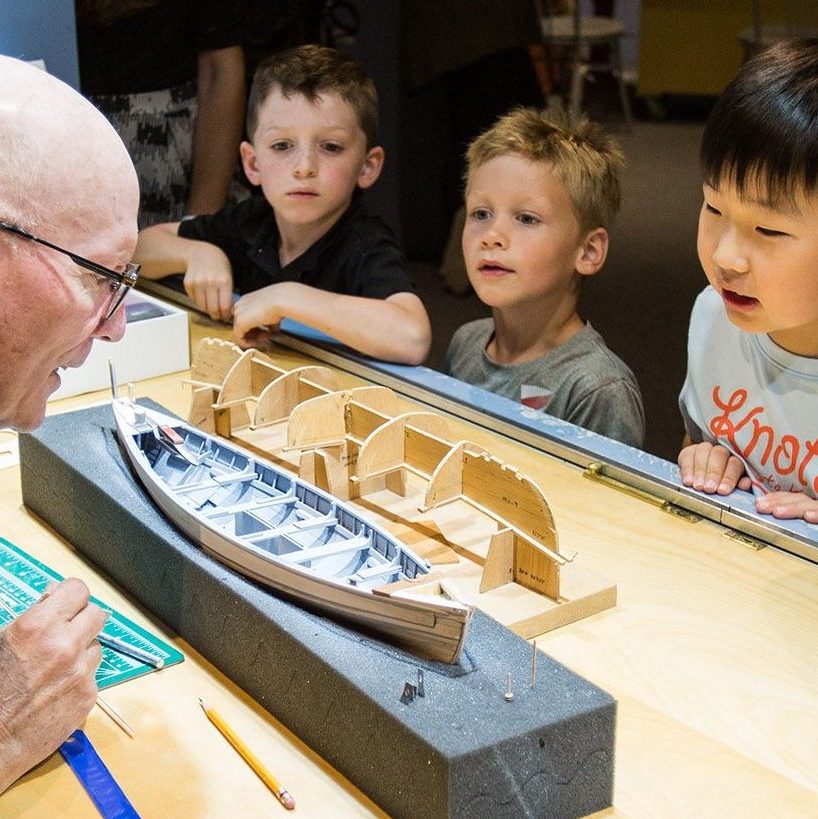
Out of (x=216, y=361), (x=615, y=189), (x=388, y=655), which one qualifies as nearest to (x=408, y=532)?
(x=388, y=655)

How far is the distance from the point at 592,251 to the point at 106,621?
147 centimetres

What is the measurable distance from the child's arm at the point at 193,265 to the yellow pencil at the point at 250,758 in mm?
1559

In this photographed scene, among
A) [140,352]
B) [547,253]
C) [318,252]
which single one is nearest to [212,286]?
[318,252]

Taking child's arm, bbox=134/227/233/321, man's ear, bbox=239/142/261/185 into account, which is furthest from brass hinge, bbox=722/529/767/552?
man's ear, bbox=239/142/261/185

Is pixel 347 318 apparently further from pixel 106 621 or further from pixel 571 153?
pixel 106 621

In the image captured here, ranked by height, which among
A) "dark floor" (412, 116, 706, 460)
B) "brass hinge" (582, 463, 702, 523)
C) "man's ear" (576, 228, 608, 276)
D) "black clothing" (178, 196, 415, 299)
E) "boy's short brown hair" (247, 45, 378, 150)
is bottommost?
"dark floor" (412, 116, 706, 460)

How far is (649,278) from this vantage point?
231 inches

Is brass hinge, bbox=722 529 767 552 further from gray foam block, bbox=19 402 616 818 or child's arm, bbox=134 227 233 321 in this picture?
child's arm, bbox=134 227 233 321

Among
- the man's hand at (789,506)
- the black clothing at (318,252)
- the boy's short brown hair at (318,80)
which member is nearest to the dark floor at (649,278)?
the black clothing at (318,252)

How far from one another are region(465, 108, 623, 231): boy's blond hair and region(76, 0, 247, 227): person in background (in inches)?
56.9

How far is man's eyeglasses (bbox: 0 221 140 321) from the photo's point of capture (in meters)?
1.38

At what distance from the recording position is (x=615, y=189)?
2795 millimetres

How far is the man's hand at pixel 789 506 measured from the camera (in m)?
1.88

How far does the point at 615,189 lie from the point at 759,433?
0.81m
